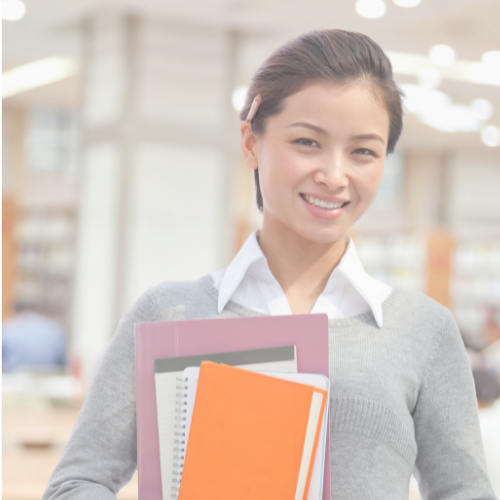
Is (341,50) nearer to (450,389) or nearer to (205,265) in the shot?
(450,389)

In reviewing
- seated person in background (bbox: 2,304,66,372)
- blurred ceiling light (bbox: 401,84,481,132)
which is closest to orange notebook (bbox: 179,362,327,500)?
seated person in background (bbox: 2,304,66,372)

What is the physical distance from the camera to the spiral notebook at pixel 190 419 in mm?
815

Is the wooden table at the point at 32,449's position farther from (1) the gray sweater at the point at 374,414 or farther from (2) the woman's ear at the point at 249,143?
(2) the woman's ear at the point at 249,143

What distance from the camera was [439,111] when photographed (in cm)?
877

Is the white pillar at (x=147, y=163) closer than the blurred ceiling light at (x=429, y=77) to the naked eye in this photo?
Yes

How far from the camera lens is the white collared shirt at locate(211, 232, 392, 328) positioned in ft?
→ 3.19

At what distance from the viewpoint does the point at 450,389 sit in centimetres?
93

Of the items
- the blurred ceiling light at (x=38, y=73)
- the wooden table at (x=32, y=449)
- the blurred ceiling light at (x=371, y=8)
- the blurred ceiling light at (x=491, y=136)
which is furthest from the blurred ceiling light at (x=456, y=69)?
the wooden table at (x=32, y=449)

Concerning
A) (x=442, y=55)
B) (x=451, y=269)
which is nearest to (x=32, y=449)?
(x=442, y=55)

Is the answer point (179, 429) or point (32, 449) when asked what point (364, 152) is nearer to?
point (179, 429)

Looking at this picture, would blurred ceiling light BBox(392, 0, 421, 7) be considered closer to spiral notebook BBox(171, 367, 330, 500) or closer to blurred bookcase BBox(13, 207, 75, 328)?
spiral notebook BBox(171, 367, 330, 500)

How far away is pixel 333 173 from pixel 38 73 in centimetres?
751

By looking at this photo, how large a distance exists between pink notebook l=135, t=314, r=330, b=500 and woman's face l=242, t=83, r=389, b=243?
5.9 inches

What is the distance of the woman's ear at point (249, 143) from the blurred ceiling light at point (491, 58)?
5779mm
